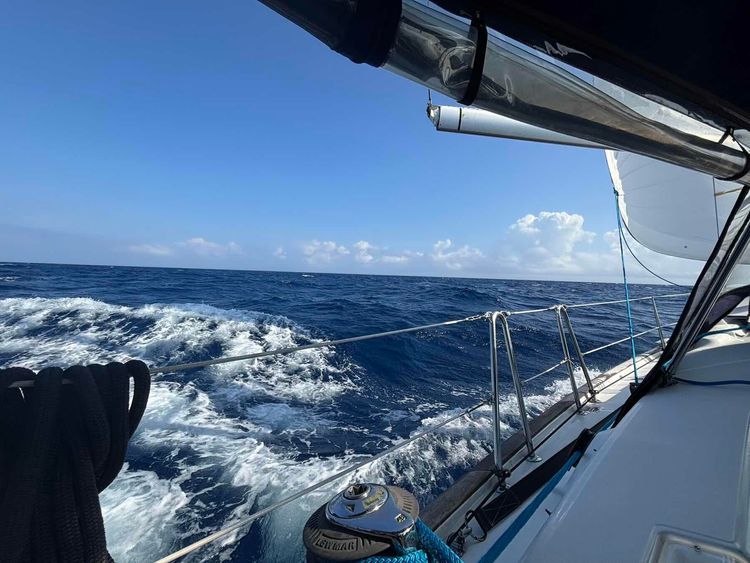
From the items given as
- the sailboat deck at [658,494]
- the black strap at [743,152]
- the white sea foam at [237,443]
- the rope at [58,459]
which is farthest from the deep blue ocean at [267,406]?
the black strap at [743,152]

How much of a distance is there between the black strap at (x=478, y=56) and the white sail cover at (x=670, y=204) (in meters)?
5.86

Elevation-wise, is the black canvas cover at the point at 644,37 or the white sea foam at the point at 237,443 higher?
the black canvas cover at the point at 644,37

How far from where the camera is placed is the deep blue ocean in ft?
8.40

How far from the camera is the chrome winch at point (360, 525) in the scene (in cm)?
75

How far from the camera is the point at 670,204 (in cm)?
596

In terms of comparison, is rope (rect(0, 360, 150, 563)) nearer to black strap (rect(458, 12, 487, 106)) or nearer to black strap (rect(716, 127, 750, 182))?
black strap (rect(458, 12, 487, 106))

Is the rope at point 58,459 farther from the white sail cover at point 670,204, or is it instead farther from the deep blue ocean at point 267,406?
the white sail cover at point 670,204

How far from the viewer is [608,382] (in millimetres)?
3420

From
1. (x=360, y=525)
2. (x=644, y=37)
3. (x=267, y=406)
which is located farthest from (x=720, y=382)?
(x=267, y=406)

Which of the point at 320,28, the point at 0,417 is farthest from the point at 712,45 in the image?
the point at 0,417

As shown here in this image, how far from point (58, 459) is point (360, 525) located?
0.63m

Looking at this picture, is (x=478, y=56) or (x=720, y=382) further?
(x=720, y=382)

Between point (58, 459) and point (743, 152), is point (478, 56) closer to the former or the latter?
point (58, 459)

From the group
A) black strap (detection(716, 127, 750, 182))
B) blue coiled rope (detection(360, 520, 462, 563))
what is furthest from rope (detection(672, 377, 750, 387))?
blue coiled rope (detection(360, 520, 462, 563))
